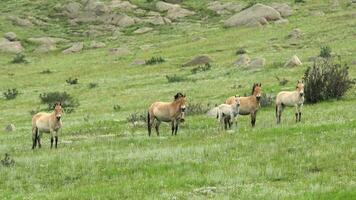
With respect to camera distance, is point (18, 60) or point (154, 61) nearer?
point (154, 61)

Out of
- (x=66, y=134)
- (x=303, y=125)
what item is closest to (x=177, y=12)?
(x=66, y=134)

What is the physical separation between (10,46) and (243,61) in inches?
1806

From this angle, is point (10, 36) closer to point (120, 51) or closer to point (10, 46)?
point (10, 46)

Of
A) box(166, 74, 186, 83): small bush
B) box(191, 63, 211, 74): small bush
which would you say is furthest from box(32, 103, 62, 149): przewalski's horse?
box(191, 63, 211, 74): small bush

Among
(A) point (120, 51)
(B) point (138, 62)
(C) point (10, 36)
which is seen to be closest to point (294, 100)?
(B) point (138, 62)

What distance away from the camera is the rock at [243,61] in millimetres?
58975

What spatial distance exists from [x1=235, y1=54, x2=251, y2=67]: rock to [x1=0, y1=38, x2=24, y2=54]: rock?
42.5 meters

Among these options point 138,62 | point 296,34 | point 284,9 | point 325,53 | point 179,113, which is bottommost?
point 138,62

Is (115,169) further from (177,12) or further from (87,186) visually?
(177,12)

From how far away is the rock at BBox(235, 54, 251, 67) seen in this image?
59.0 m

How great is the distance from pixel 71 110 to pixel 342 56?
85.8 ft

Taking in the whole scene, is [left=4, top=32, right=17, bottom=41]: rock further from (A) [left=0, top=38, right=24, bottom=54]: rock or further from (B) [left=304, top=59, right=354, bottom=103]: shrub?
(B) [left=304, top=59, right=354, bottom=103]: shrub

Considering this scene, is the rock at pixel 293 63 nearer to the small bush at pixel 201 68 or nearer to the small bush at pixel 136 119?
the small bush at pixel 201 68

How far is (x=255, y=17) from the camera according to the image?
87.5 meters
